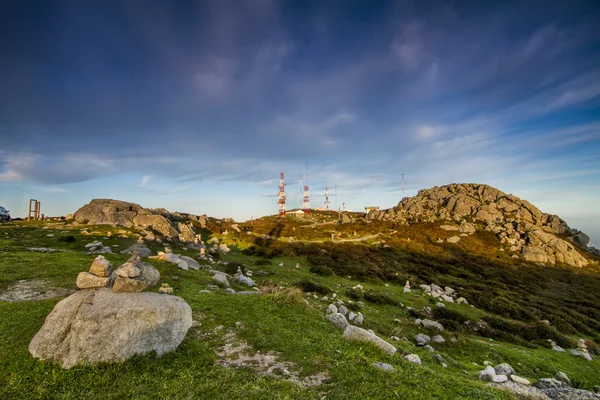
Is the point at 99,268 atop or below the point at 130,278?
atop

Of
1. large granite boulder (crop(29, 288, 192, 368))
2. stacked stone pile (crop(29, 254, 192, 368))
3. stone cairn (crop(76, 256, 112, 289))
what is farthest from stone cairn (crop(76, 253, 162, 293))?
large granite boulder (crop(29, 288, 192, 368))

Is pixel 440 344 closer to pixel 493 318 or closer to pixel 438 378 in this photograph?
pixel 438 378

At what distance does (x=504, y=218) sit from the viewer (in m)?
89.4

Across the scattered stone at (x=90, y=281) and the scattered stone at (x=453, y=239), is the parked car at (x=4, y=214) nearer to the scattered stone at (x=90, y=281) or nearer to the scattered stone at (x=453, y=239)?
the scattered stone at (x=90, y=281)

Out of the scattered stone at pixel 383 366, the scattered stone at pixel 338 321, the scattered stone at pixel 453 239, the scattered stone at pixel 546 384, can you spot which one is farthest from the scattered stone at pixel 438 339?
the scattered stone at pixel 453 239

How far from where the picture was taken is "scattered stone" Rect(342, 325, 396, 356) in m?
10.6

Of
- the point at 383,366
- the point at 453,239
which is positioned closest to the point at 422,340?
the point at 383,366

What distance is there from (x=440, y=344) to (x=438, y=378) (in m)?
9.48

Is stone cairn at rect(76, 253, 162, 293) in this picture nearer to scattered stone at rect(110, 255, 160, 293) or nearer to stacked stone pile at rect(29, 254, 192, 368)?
scattered stone at rect(110, 255, 160, 293)

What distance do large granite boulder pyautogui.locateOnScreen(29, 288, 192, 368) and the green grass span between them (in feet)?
0.97

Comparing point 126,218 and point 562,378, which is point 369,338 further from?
point 126,218

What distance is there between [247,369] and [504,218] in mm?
102191

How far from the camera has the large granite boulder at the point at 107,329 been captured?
8203 millimetres

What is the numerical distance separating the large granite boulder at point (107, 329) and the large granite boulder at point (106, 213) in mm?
38535
